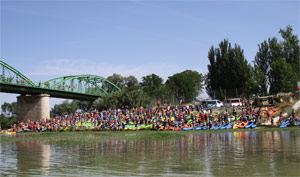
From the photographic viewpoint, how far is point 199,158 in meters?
14.9

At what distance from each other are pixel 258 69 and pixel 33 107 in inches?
1777

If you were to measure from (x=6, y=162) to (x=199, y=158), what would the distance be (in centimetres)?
921

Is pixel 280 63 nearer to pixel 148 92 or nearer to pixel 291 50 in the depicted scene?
pixel 291 50

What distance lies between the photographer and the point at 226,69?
68.4 m

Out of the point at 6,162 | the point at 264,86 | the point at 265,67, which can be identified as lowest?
the point at 6,162

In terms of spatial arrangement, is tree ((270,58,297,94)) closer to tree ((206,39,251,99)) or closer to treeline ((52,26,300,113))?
treeline ((52,26,300,113))

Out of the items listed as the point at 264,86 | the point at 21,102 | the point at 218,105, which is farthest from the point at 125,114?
the point at 21,102

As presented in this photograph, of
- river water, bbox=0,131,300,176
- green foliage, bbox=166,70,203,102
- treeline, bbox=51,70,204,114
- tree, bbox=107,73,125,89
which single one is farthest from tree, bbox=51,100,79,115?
river water, bbox=0,131,300,176

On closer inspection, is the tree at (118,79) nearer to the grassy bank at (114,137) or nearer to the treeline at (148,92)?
the treeline at (148,92)

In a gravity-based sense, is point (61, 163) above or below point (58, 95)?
below

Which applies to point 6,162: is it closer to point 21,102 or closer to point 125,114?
point 125,114

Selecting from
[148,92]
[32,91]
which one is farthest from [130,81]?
[32,91]

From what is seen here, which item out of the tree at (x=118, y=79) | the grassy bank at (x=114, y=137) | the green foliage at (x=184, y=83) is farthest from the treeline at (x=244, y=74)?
the tree at (x=118, y=79)

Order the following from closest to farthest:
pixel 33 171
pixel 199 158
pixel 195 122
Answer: pixel 33 171 < pixel 199 158 < pixel 195 122
